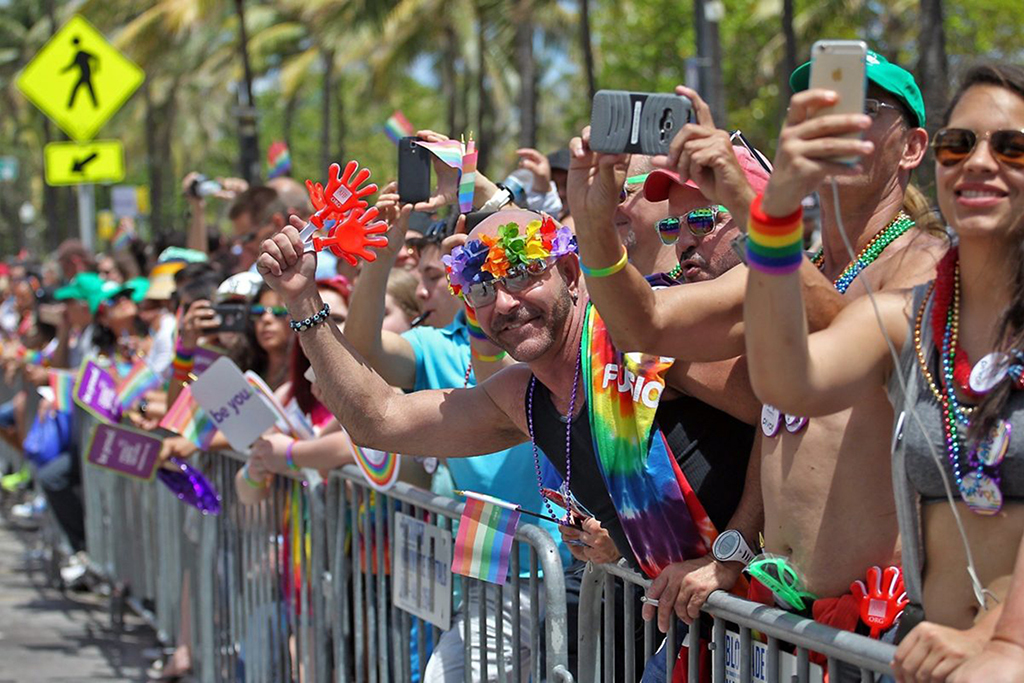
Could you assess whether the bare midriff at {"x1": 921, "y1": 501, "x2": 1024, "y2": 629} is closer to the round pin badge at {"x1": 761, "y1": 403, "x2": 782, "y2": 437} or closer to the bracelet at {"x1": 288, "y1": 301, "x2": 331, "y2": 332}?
the round pin badge at {"x1": 761, "y1": 403, "x2": 782, "y2": 437}

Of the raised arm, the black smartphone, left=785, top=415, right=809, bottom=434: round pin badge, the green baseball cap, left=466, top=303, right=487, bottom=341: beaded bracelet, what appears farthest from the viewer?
the black smartphone

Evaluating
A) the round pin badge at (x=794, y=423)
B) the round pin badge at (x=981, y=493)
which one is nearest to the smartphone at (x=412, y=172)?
the round pin badge at (x=794, y=423)

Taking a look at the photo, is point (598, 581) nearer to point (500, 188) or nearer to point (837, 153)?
point (500, 188)

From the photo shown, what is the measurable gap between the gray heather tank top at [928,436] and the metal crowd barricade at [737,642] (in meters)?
0.29

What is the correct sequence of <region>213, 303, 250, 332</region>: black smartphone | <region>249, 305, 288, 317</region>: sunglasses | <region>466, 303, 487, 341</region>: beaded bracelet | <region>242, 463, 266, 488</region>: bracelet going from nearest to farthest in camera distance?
<region>466, 303, 487, 341</region>: beaded bracelet
<region>242, 463, 266, 488</region>: bracelet
<region>249, 305, 288, 317</region>: sunglasses
<region>213, 303, 250, 332</region>: black smartphone

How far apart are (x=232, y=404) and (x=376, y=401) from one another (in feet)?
5.26

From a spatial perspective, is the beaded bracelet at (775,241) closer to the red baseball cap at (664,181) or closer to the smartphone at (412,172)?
the red baseball cap at (664,181)

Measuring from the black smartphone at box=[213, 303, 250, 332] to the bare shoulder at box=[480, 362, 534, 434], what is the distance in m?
2.69

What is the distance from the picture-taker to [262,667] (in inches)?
224

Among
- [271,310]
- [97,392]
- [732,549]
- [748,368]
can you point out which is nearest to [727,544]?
[732,549]

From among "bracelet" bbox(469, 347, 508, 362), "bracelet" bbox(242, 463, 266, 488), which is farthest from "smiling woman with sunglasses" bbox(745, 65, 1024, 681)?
"bracelet" bbox(242, 463, 266, 488)

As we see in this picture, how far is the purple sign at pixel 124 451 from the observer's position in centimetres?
678

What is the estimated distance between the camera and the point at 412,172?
Result: 4184mm

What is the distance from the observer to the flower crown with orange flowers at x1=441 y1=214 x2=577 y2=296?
3.36 metres
